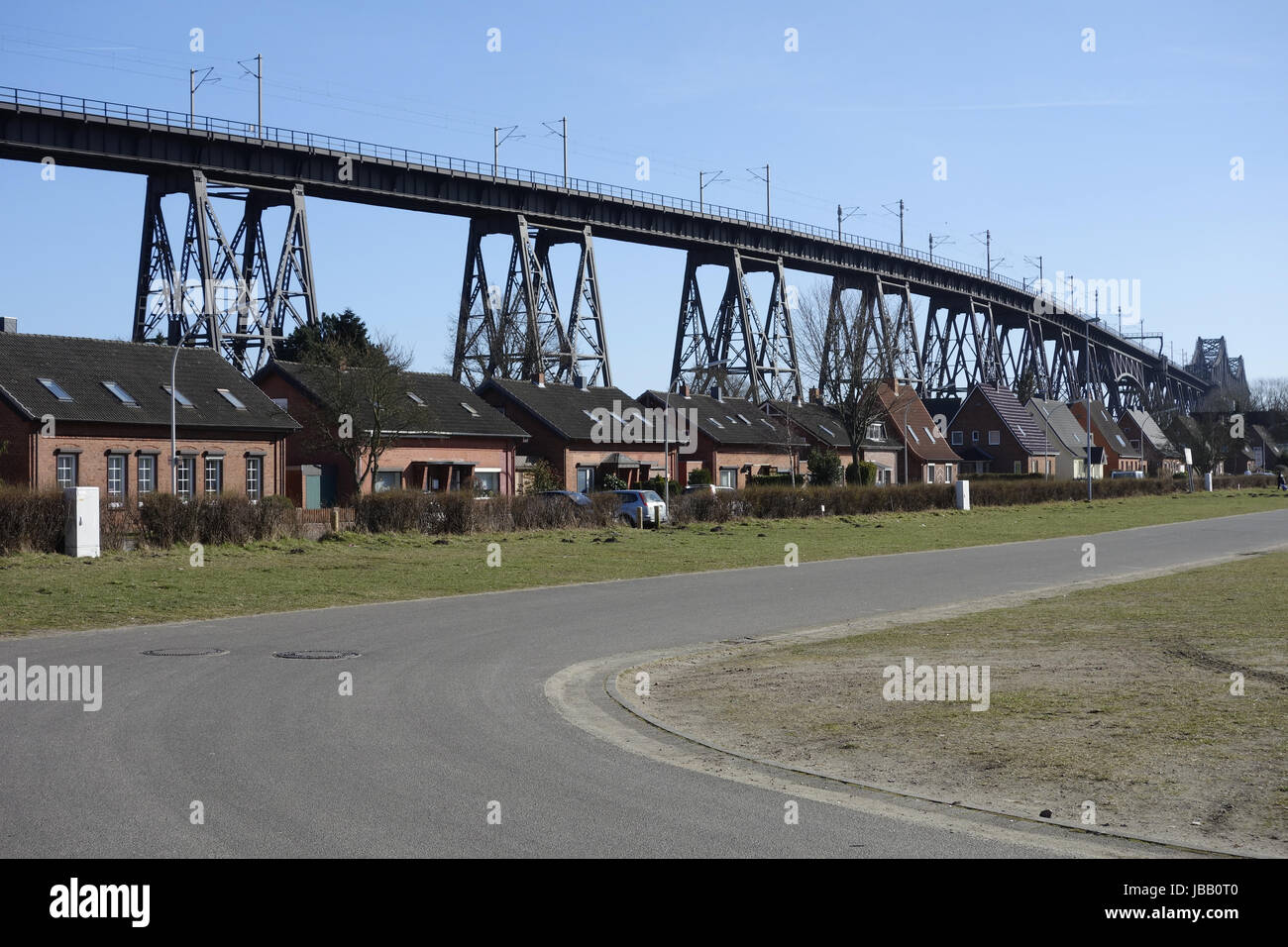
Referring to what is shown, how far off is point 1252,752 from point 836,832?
10.9 feet

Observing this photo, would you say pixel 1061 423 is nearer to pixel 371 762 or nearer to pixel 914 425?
pixel 914 425

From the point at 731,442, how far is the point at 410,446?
21.8m

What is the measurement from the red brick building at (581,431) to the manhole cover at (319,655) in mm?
41946

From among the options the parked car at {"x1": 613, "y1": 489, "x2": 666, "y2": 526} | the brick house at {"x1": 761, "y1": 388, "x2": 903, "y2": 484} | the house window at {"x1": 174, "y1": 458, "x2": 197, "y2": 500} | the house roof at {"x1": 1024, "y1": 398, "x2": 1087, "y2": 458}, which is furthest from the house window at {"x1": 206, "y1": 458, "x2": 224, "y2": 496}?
the house roof at {"x1": 1024, "y1": 398, "x2": 1087, "y2": 458}

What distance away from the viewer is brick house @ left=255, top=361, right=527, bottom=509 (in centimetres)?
4925

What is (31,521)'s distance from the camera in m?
24.7

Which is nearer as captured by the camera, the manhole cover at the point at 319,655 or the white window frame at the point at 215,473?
the manhole cover at the point at 319,655

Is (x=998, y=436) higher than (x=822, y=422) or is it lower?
lower

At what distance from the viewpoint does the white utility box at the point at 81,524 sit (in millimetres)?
24719

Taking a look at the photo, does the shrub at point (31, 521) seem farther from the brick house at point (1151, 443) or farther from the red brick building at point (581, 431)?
the brick house at point (1151, 443)

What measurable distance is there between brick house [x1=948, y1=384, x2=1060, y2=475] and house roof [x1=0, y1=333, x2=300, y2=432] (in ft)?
219

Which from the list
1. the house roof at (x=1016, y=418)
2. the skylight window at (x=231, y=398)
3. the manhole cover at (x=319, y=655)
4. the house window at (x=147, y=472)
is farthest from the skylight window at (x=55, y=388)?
the house roof at (x=1016, y=418)

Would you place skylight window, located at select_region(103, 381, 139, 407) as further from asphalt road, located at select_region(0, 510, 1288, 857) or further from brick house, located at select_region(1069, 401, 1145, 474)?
brick house, located at select_region(1069, 401, 1145, 474)

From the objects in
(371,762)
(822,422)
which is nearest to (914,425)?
(822,422)
